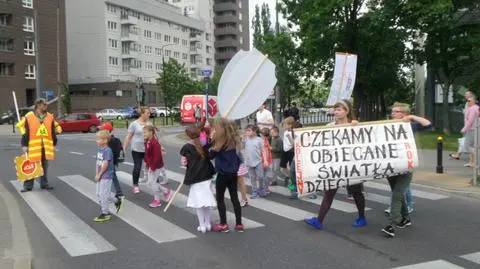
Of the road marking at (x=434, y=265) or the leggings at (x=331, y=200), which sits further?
the leggings at (x=331, y=200)

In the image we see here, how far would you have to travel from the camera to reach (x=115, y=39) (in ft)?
294

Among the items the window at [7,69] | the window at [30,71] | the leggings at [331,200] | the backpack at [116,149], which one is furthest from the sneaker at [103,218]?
the window at [30,71]

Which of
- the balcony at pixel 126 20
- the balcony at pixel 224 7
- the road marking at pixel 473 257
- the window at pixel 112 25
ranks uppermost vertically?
the balcony at pixel 224 7

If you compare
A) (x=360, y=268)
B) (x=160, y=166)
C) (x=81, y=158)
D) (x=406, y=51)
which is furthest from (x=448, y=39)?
(x=360, y=268)

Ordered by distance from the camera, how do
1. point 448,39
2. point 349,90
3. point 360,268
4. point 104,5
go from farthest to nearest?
point 104,5
point 448,39
point 349,90
point 360,268

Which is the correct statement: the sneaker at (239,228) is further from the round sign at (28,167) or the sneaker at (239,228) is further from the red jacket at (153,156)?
the round sign at (28,167)

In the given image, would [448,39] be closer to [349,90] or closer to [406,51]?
[406,51]

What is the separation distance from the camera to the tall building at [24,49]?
215 ft

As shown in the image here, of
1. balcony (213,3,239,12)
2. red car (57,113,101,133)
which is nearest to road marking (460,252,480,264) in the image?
red car (57,113,101,133)

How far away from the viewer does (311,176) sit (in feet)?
24.4

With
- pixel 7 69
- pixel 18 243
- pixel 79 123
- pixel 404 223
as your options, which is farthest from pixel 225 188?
pixel 7 69

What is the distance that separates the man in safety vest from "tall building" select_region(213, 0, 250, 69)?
110 m

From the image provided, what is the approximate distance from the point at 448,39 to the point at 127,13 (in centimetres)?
7323

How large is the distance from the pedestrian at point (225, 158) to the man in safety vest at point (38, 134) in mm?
4996
